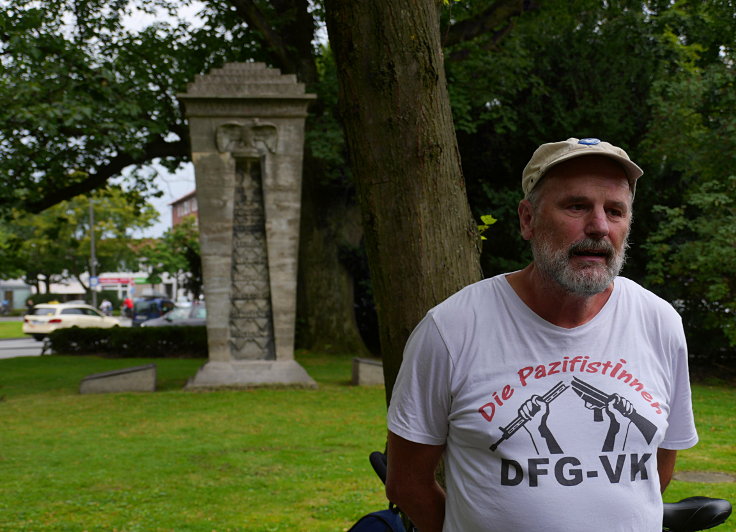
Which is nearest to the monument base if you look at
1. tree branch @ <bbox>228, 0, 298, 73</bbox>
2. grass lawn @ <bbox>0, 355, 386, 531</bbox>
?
grass lawn @ <bbox>0, 355, 386, 531</bbox>

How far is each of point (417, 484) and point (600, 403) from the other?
58cm

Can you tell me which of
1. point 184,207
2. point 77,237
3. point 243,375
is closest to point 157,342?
point 243,375

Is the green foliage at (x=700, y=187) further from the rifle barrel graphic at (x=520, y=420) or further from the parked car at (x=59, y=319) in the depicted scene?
the parked car at (x=59, y=319)

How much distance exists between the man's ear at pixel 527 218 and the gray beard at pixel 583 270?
150mm

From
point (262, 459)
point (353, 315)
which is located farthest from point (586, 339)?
point (353, 315)

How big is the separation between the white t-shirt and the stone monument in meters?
11.1

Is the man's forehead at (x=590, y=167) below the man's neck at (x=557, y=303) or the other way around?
the other way around

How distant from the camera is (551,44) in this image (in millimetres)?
19547

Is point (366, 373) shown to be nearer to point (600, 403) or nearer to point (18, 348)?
point (600, 403)

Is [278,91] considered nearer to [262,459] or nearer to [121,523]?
[262,459]

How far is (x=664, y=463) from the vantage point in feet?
8.70

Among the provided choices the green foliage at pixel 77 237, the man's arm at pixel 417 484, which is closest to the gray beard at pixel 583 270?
the man's arm at pixel 417 484

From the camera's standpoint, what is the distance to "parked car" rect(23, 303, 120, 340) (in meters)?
35.2

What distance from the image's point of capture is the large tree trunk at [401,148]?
3.06 metres
